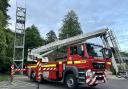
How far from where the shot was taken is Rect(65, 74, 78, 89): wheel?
1707 cm

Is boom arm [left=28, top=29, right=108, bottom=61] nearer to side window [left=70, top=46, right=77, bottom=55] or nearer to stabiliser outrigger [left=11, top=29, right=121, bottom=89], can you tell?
stabiliser outrigger [left=11, top=29, right=121, bottom=89]

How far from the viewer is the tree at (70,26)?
83500 mm

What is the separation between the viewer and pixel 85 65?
1655cm

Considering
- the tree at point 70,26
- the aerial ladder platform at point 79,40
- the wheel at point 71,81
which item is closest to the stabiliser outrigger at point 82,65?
the wheel at point 71,81

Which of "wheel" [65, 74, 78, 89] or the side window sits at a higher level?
the side window

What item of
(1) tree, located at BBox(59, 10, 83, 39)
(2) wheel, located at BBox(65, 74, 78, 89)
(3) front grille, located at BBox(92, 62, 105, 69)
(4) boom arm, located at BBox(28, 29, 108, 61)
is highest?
(1) tree, located at BBox(59, 10, 83, 39)

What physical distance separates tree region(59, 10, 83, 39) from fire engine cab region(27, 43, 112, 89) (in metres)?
64.3

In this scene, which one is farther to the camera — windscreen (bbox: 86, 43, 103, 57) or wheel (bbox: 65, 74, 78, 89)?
wheel (bbox: 65, 74, 78, 89)

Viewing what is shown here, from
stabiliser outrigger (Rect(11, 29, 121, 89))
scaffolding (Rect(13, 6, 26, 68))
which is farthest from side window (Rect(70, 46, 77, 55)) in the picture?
scaffolding (Rect(13, 6, 26, 68))

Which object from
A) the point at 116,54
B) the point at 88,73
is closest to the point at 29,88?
the point at 88,73

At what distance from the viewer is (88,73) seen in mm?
16438

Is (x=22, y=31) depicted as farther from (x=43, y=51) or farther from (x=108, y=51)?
(x=108, y=51)

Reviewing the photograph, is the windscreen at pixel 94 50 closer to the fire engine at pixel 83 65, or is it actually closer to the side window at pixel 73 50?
the fire engine at pixel 83 65

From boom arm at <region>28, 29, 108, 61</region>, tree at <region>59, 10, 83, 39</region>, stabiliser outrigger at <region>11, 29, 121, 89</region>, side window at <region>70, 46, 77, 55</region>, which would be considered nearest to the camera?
stabiliser outrigger at <region>11, 29, 121, 89</region>
